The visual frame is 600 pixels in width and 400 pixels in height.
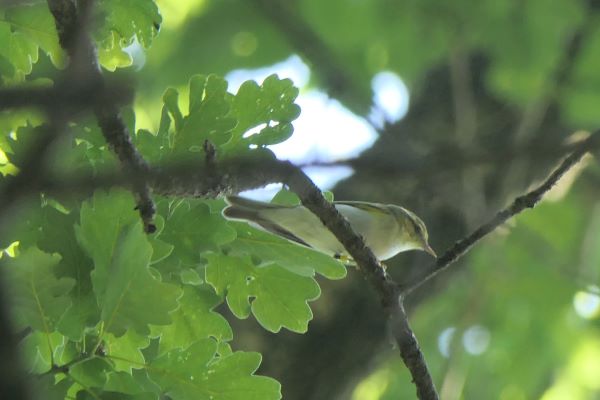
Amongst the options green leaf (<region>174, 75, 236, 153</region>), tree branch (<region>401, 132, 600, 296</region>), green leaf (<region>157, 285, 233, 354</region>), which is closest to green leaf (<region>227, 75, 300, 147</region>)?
green leaf (<region>174, 75, 236, 153</region>)

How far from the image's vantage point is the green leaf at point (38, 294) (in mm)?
1634

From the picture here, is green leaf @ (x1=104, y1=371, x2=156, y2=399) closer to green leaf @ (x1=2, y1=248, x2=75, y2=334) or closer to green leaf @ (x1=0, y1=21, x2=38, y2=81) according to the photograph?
green leaf @ (x1=2, y1=248, x2=75, y2=334)

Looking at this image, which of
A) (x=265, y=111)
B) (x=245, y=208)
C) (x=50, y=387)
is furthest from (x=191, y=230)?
(x=245, y=208)

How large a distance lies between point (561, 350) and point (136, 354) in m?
4.63

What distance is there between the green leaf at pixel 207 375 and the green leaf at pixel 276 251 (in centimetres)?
30

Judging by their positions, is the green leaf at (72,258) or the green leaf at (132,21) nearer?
the green leaf at (72,258)

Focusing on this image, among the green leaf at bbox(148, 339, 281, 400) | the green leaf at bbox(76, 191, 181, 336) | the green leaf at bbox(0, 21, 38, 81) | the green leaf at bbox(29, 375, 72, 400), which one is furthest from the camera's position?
the green leaf at bbox(0, 21, 38, 81)

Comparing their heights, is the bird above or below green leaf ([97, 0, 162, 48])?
below

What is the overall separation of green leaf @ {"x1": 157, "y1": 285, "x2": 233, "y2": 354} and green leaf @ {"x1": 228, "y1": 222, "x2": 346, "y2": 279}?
135 mm

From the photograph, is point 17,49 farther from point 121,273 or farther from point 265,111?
point 121,273

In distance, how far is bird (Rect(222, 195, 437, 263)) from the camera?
281cm

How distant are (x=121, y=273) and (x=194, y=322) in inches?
18.2

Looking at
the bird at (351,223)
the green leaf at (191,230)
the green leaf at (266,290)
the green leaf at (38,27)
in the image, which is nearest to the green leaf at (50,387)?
the green leaf at (191,230)

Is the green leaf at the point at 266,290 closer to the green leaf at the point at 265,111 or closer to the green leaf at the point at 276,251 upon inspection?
the green leaf at the point at 276,251
